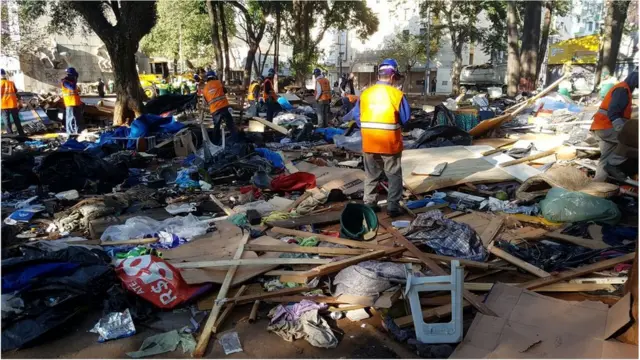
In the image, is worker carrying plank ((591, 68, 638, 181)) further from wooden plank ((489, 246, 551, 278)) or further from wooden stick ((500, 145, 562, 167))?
wooden plank ((489, 246, 551, 278))

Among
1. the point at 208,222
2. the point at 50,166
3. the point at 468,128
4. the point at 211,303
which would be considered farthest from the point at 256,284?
the point at 468,128

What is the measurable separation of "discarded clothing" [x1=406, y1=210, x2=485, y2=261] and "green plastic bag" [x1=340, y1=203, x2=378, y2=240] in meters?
0.39

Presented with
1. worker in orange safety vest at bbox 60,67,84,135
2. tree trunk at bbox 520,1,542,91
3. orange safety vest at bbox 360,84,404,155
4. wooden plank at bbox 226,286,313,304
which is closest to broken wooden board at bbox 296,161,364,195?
orange safety vest at bbox 360,84,404,155

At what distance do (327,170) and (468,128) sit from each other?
4849 millimetres

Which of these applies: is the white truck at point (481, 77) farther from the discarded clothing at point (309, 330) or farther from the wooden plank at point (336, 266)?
the discarded clothing at point (309, 330)

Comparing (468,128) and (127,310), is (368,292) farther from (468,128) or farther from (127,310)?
(468,128)

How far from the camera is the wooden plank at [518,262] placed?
3.81 m

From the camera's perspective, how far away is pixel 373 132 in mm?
5266

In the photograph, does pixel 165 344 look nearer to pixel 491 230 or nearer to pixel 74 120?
pixel 491 230

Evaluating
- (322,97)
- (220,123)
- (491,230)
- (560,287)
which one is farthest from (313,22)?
(560,287)

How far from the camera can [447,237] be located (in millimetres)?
4250

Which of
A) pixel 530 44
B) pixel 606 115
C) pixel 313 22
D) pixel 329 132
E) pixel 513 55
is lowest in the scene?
pixel 329 132

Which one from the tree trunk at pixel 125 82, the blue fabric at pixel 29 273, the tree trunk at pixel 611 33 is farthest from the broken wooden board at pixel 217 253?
the tree trunk at pixel 611 33

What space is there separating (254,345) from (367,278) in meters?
1.00
